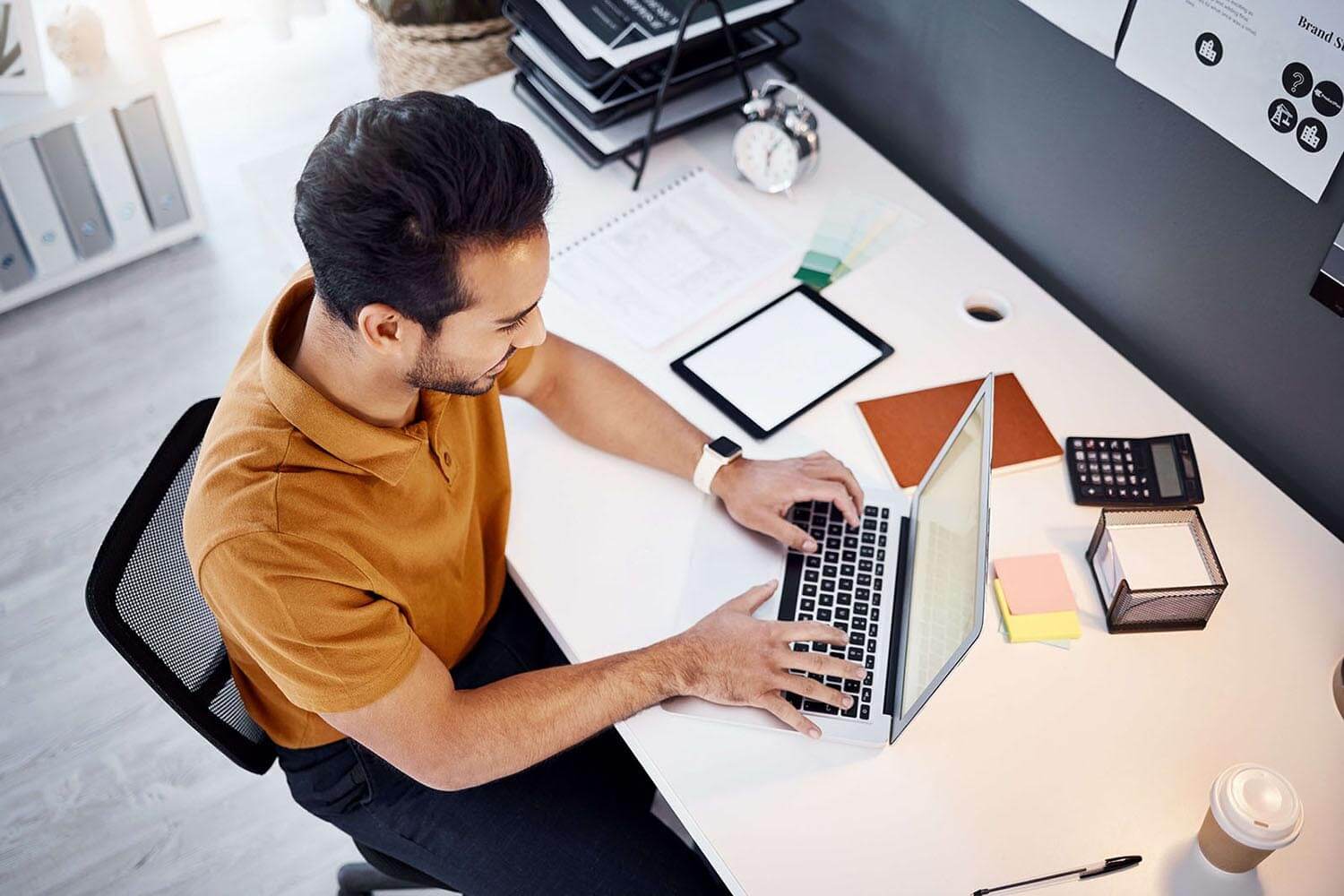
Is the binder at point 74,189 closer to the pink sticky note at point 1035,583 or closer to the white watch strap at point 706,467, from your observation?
the white watch strap at point 706,467

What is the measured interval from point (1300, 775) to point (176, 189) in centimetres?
235

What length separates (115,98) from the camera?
2.29 meters

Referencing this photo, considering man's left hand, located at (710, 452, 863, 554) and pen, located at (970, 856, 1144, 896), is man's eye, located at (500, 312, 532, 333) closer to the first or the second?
man's left hand, located at (710, 452, 863, 554)

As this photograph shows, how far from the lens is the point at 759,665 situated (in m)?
1.19

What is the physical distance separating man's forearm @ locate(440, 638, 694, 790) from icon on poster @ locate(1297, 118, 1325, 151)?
2.75 ft

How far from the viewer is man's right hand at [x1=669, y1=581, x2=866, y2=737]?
1186mm

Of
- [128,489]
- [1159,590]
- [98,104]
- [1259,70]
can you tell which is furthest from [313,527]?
[98,104]

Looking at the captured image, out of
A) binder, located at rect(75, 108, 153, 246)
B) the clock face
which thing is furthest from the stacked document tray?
binder, located at rect(75, 108, 153, 246)

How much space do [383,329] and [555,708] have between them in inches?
16.9

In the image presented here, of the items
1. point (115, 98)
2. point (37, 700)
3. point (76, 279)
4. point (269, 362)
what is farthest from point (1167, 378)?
point (76, 279)

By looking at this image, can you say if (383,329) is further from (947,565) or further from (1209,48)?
(1209,48)

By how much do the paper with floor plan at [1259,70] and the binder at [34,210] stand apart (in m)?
2.00

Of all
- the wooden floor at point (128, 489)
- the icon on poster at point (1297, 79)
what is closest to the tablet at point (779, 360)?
the icon on poster at point (1297, 79)

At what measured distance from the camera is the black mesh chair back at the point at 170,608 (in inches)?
44.4
